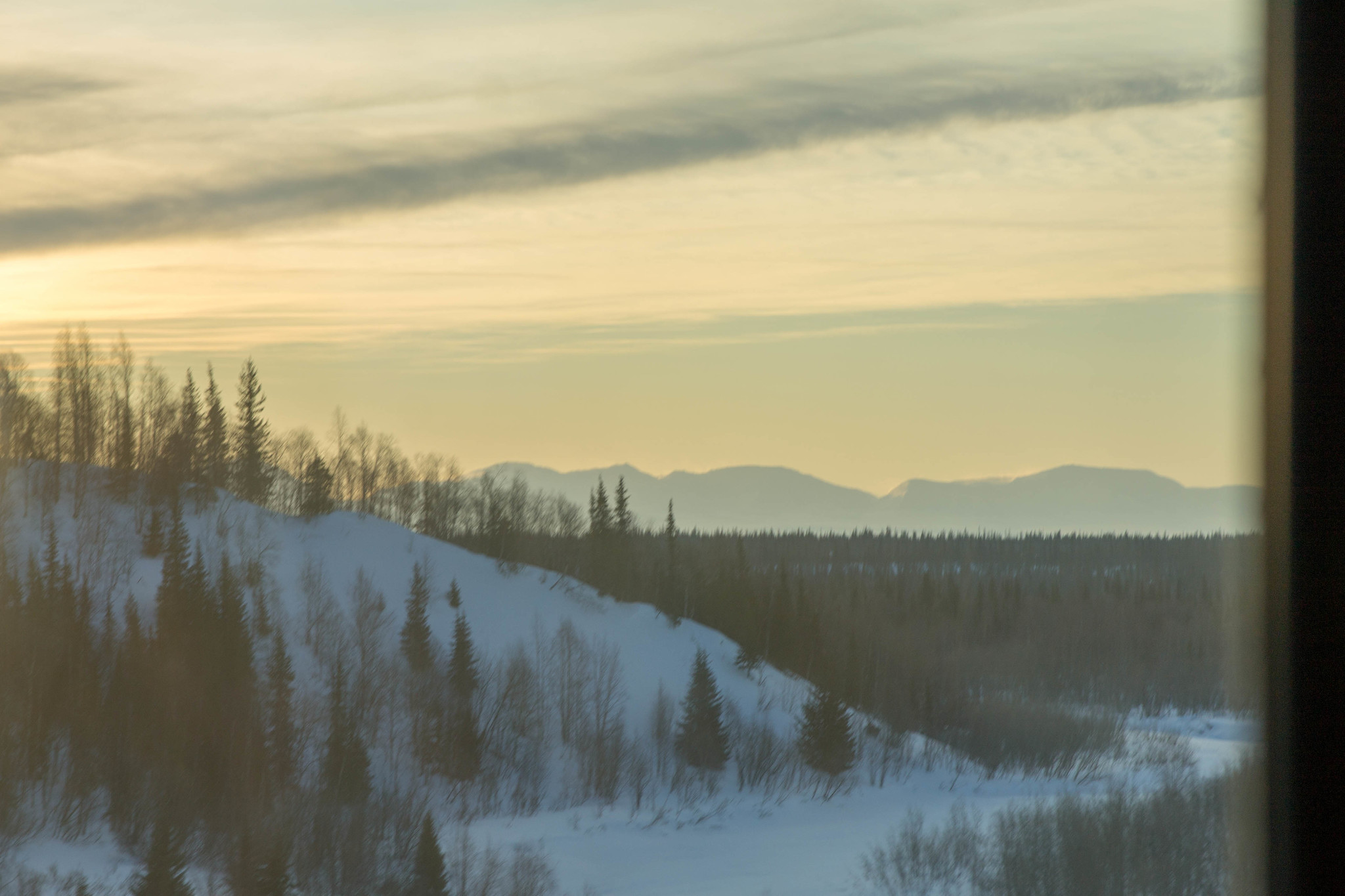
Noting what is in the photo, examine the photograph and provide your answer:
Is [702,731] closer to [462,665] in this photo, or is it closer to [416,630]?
[462,665]

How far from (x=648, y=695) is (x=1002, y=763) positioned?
17.7m

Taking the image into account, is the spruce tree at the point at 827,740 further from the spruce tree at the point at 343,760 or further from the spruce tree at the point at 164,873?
the spruce tree at the point at 164,873

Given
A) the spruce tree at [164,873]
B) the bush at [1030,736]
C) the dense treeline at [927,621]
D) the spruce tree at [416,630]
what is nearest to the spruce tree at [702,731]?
the dense treeline at [927,621]

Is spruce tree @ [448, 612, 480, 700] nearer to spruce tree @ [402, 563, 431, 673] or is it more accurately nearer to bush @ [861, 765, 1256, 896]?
spruce tree @ [402, 563, 431, 673]

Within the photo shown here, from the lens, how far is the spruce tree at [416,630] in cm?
4997

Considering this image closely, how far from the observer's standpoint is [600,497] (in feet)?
222

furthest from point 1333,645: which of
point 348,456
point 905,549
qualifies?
point 905,549

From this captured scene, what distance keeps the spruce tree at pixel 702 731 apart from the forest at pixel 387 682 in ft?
0.40

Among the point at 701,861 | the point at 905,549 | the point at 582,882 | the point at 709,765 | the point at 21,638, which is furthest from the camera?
the point at 905,549

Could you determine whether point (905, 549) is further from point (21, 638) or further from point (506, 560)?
point (21, 638)

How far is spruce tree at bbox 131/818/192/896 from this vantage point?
2333cm

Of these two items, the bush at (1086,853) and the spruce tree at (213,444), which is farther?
the spruce tree at (213,444)

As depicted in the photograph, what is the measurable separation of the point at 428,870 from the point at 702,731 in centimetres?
2508

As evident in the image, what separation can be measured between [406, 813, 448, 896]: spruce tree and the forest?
8 cm
